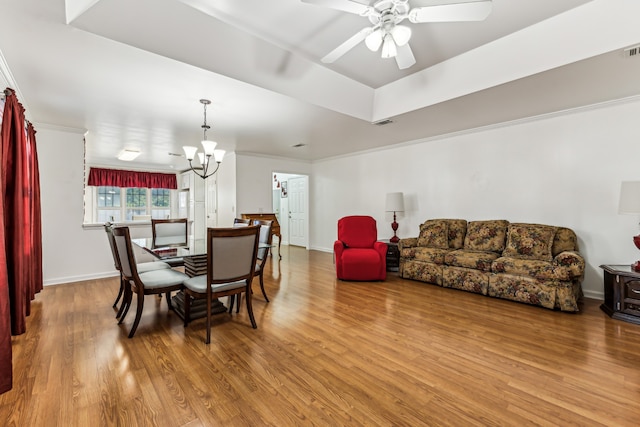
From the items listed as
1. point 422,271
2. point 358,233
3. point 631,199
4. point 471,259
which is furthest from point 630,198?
point 358,233

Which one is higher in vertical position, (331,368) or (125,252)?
(125,252)

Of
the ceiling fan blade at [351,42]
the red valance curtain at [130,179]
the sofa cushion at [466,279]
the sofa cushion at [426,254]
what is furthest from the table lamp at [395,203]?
the red valance curtain at [130,179]

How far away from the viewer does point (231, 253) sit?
2412mm

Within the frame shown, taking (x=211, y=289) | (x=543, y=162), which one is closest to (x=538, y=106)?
(x=543, y=162)

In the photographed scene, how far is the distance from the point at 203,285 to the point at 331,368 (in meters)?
1.31

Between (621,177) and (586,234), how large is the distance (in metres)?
0.76

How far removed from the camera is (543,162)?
3.88m

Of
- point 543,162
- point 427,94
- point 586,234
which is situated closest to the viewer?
point 427,94

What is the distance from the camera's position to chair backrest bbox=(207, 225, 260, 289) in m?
2.31

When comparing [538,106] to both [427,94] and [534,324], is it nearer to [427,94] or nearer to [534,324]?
[427,94]

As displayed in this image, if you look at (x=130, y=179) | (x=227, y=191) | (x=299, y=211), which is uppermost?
(x=130, y=179)

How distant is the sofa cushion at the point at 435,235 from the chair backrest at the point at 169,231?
3.68 metres

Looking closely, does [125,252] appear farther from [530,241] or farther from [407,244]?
[530,241]

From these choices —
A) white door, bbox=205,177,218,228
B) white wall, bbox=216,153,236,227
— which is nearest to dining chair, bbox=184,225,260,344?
white wall, bbox=216,153,236,227
